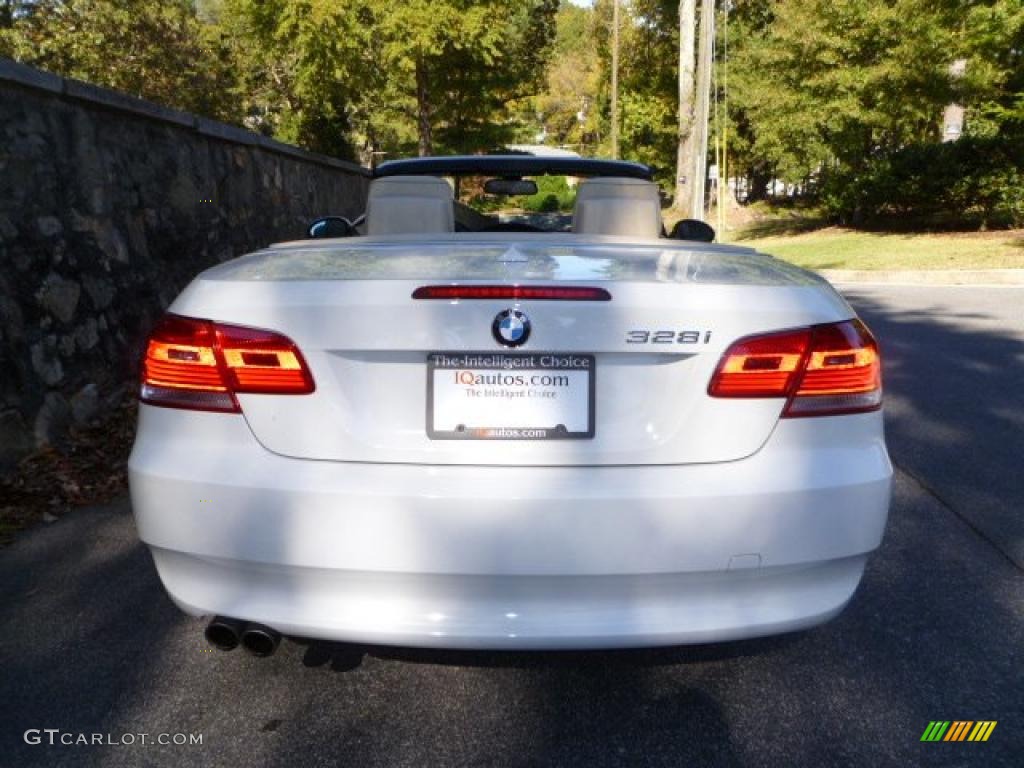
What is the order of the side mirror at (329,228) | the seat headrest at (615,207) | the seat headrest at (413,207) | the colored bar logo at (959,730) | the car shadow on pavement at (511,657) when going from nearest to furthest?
the colored bar logo at (959,730), the car shadow on pavement at (511,657), the seat headrest at (413,207), the seat headrest at (615,207), the side mirror at (329,228)

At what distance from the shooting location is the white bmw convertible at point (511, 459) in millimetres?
1950

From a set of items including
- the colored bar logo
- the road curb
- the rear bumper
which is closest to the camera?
the rear bumper

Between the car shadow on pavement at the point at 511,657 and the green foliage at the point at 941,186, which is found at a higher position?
the green foliage at the point at 941,186

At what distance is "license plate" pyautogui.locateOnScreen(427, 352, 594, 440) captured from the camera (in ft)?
6.49

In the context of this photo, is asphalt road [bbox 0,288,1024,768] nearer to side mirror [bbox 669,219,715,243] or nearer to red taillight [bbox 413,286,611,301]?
red taillight [bbox 413,286,611,301]

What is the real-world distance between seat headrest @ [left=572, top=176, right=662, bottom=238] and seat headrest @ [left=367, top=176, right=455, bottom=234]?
1.99 ft

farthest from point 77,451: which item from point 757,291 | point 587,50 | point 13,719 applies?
point 587,50

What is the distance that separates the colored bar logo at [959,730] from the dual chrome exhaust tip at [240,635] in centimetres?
176

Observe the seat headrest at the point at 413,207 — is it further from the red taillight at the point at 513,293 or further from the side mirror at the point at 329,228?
the red taillight at the point at 513,293

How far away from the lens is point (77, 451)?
4656 mm

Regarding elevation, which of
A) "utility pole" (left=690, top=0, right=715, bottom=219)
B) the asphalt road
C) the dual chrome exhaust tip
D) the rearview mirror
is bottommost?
the asphalt road

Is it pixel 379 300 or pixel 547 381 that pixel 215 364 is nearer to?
pixel 379 300
